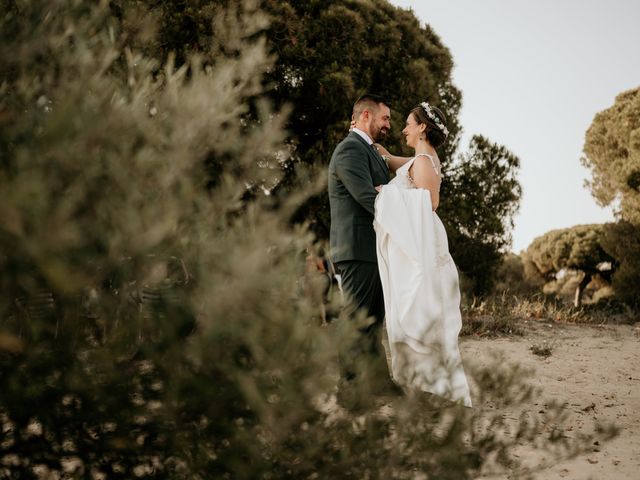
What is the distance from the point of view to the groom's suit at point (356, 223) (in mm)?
4059

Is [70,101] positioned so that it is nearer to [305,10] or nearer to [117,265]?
[117,265]

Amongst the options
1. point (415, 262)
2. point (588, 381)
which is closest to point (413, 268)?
point (415, 262)

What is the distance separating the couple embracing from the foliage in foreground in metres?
2.35

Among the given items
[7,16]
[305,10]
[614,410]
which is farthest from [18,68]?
[305,10]

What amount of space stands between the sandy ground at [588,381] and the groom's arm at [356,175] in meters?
1.59

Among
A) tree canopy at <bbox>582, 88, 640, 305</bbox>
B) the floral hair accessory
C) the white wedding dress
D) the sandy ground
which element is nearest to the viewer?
the sandy ground

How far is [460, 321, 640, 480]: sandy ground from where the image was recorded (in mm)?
3381

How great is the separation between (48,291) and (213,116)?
57 cm

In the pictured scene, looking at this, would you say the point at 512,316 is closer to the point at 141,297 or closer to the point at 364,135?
the point at 364,135

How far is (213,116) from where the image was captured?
4.51 feet

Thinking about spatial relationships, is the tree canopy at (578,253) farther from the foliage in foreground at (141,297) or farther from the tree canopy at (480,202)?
the foliage in foreground at (141,297)

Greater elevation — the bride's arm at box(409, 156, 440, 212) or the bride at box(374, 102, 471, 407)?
the bride's arm at box(409, 156, 440, 212)

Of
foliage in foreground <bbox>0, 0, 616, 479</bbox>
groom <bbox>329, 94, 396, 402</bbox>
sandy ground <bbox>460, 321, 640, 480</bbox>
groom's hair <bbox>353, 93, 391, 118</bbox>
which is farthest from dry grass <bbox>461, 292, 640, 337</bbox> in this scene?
foliage in foreground <bbox>0, 0, 616, 479</bbox>

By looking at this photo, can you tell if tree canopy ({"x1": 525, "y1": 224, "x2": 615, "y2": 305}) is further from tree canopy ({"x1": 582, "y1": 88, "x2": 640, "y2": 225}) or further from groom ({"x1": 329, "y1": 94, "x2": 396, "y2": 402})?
groom ({"x1": 329, "y1": 94, "x2": 396, "y2": 402})
